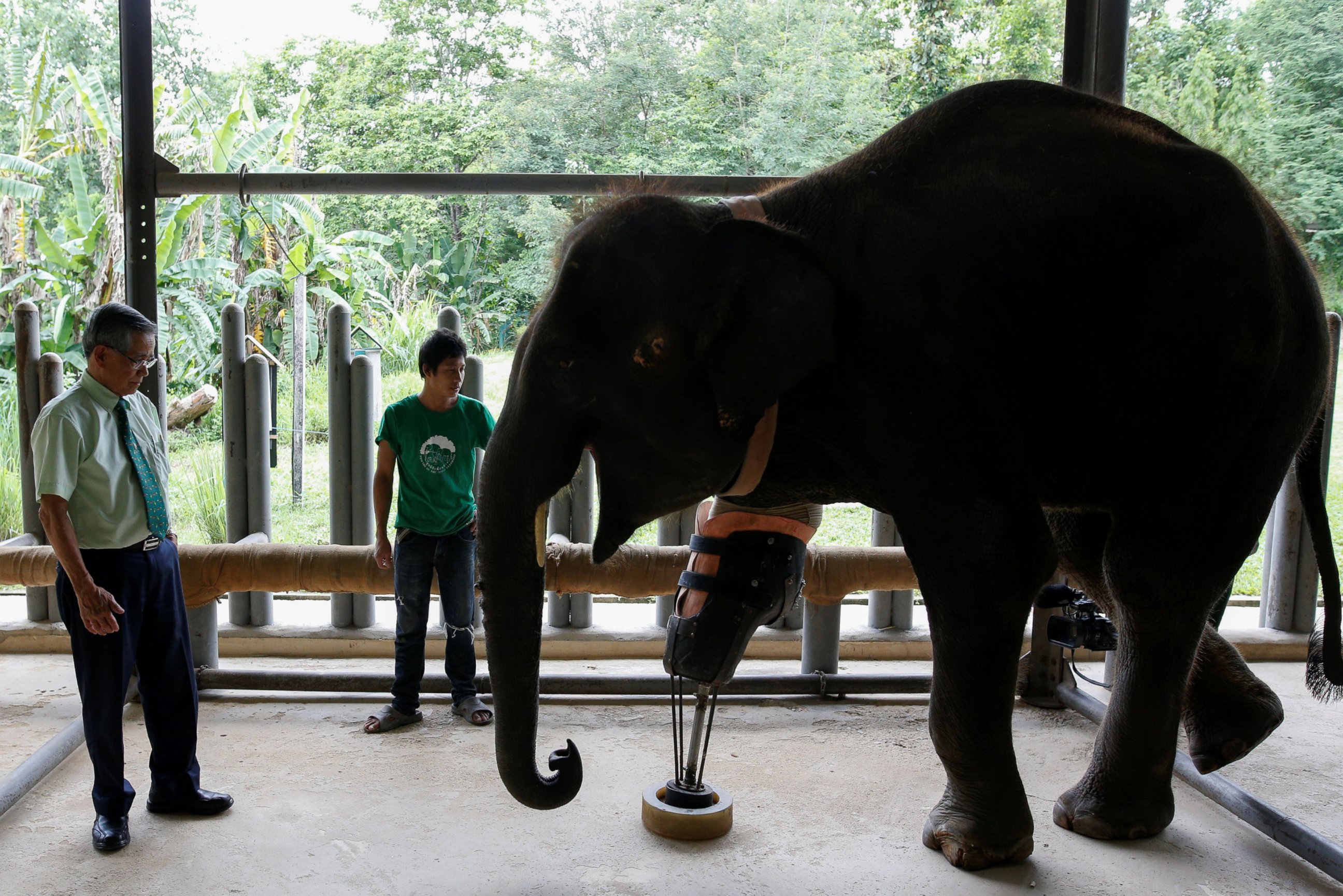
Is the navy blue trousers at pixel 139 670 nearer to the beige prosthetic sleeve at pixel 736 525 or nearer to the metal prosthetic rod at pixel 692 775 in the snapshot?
the metal prosthetic rod at pixel 692 775

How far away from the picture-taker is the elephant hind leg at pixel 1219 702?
2648 mm

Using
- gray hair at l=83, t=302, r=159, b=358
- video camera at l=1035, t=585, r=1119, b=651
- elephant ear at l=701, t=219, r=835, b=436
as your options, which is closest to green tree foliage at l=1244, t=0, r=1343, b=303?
video camera at l=1035, t=585, r=1119, b=651

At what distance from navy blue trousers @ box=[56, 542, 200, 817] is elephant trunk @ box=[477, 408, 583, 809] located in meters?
1.43

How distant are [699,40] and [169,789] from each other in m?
11.0

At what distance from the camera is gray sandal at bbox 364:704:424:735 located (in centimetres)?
369

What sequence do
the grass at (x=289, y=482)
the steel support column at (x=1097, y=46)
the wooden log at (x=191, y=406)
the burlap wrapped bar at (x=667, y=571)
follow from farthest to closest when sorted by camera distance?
the wooden log at (x=191, y=406), the grass at (x=289, y=482), the burlap wrapped bar at (x=667, y=571), the steel support column at (x=1097, y=46)

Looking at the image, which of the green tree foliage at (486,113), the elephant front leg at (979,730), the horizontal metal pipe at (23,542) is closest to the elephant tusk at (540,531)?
the elephant front leg at (979,730)

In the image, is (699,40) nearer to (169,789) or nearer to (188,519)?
(188,519)

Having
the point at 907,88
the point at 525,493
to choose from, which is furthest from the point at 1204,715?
the point at 907,88

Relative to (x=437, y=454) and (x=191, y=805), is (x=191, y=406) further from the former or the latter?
(x=191, y=805)

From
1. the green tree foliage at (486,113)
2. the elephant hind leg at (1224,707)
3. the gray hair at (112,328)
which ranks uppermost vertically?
the green tree foliage at (486,113)

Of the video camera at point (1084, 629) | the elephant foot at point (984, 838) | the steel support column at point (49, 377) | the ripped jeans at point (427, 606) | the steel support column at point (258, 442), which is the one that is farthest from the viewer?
the steel support column at point (258, 442)

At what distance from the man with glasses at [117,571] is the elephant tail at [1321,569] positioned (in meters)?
2.86

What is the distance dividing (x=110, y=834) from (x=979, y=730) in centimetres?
216
